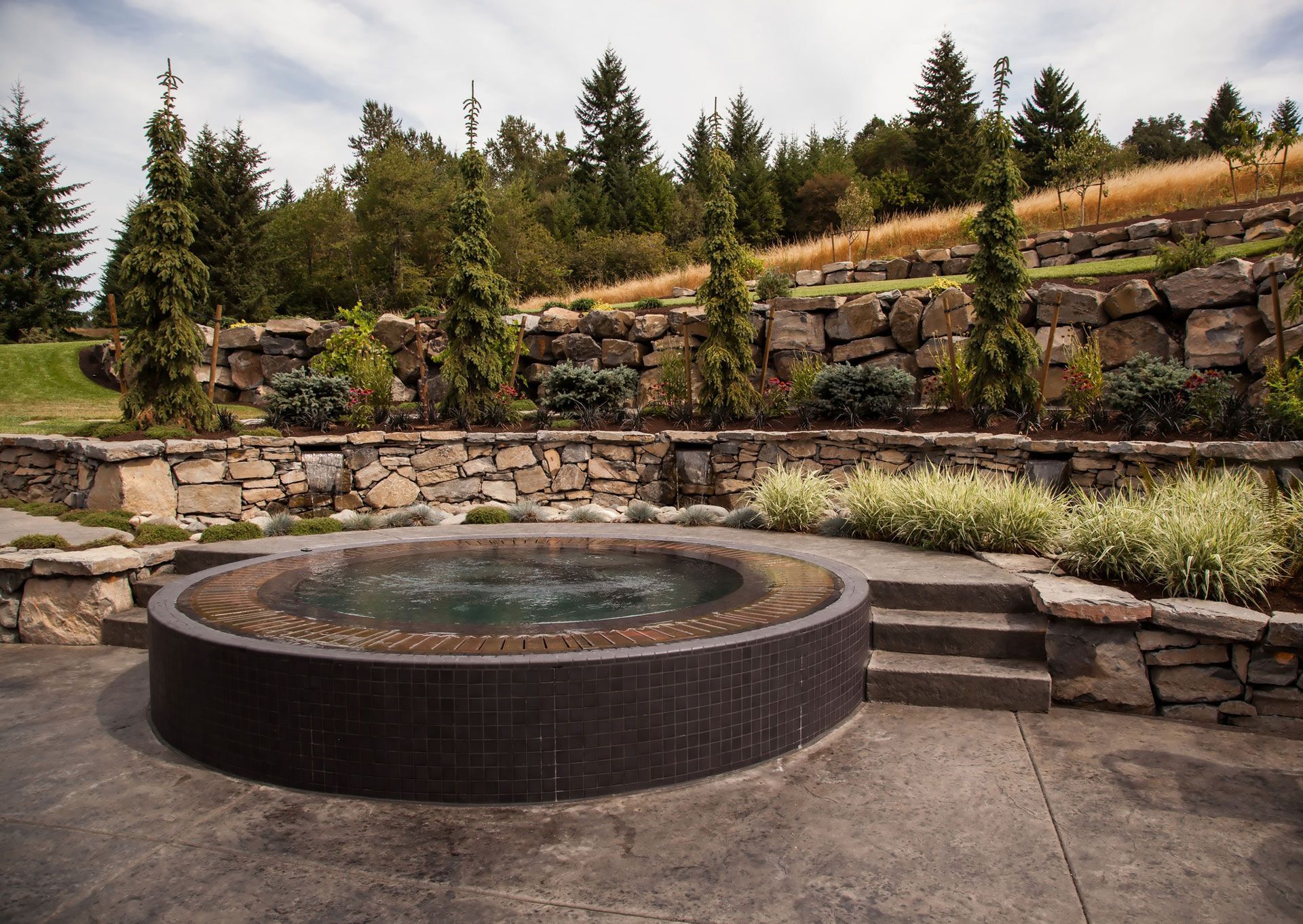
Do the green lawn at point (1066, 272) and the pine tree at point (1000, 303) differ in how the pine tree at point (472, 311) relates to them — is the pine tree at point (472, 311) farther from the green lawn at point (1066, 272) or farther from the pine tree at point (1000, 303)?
the pine tree at point (1000, 303)

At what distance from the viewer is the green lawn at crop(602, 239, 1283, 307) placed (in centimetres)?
1074

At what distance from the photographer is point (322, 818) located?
270 cm

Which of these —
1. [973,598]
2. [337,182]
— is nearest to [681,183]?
[337,182]

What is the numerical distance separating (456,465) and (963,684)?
6.60m

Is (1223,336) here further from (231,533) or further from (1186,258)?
(231,533)

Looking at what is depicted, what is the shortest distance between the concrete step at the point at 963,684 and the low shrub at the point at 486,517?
405cm

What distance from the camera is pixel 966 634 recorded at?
4020mm

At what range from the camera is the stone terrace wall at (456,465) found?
24.9 feet

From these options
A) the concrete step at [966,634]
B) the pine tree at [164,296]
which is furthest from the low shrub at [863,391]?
the pine tree at [164,296]

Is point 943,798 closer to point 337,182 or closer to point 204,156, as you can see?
point 204,156

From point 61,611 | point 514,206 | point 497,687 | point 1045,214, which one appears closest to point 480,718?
point 497,687

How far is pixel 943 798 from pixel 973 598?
168 cm

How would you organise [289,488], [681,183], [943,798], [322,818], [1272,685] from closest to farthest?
[322,818] → [943,798] → [1272,685] → [289,488] → [681,183]

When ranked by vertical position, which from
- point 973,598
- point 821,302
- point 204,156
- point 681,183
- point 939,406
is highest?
point 681,183
